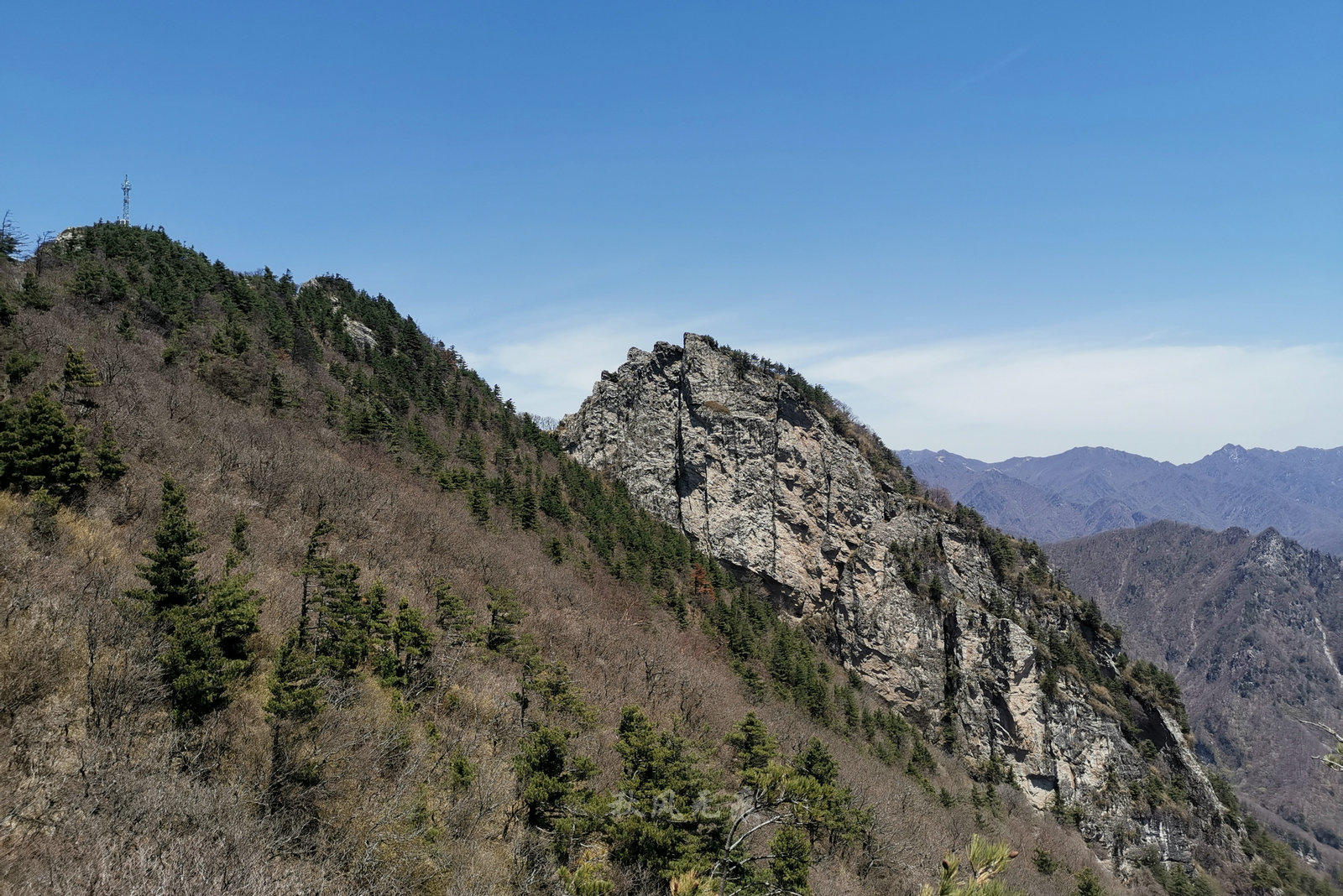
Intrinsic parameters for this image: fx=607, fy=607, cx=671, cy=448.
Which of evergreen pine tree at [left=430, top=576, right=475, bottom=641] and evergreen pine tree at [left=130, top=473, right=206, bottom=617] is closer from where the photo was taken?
evergreen pine tree at [left=130, top=473, right=206, bottom=617]

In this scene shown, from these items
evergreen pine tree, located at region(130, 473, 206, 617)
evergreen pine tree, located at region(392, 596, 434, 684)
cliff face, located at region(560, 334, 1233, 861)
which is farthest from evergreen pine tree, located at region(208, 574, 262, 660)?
cliff face, located at region(560, 334, 1233, 861)

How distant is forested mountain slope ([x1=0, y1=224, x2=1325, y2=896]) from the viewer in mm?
11258

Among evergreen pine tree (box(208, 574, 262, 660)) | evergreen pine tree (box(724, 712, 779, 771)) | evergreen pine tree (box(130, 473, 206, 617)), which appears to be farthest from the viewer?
evergreen pine tree (box(724, 712, 779, 771))

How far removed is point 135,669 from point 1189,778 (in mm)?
99541

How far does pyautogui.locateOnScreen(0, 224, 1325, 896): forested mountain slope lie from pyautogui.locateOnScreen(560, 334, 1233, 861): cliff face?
412 inches

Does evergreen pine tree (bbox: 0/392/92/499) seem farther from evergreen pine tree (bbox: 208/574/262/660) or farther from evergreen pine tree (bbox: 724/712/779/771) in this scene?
evergreen pine tree (bbox: 724/712/779/771)

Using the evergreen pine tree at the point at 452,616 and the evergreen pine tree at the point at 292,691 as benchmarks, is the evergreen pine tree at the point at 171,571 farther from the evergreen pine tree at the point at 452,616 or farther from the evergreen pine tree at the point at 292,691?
the evergreen pine tree at the point at 452,616

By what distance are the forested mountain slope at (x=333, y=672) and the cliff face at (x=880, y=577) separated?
1046 centimetres

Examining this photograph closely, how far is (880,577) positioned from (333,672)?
69.1 m

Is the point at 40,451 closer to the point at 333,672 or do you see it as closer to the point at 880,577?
the point at 333,672

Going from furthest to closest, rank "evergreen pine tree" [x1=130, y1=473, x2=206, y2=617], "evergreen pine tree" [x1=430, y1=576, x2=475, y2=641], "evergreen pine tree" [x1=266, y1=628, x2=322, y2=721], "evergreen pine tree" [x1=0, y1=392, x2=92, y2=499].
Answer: "evergreen pine tree" [x1=430, y1=576, x2=475, y2=641], "evergreen pine tree" [x1=0, y1=392, x2=92, y2=499], "evergreen pine tree" [x1=130, y1=473, x2=206, y2=617], "evergreen pine tree" [x1=266, y1=628, x2=322, y2=721]

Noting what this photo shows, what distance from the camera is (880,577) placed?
76.1 meters

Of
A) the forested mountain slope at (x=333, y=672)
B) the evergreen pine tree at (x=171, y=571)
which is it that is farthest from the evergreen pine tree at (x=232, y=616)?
the evergreen pine tree at (x=171, y=571)

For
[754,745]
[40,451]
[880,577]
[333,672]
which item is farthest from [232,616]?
[880,577]
